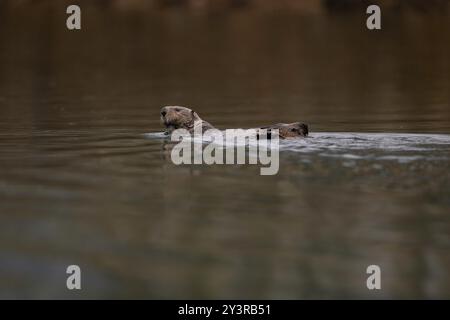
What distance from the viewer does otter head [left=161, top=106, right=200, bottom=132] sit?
17.0 m

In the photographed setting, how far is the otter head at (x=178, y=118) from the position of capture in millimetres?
17016

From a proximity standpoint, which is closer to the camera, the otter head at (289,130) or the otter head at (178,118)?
the otter head at (289,130)

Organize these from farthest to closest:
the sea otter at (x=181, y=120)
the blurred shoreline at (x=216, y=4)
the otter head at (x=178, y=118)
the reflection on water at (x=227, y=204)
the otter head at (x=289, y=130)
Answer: the blurred shoreline at (x=216, y=4), the otter head at (x=178, y=118), the sea otter at (x=181, y=120), the otter head at (x=289, y=130), the reflection on water at (x=227, y=204)

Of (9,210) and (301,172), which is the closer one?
(9,210)

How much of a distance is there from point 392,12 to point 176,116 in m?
65.4

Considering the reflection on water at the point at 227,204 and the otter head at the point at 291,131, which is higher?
the otter head at the point at 291,131

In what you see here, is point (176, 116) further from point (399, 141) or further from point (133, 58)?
point (133, 58)

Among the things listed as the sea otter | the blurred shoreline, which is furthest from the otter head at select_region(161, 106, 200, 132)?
the blurred shoreline

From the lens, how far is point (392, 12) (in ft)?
262

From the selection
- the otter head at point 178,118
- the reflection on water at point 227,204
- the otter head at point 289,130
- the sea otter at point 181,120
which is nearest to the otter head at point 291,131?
the otter head at point 289,130

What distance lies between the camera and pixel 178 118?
56.0 ft

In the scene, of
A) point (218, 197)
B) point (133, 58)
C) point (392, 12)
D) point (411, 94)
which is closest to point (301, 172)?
point (218, 197)

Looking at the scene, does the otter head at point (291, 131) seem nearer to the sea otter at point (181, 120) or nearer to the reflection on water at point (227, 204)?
the reflection on water at point (227, 204)

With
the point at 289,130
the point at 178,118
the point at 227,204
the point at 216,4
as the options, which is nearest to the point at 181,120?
the point at 178,118
